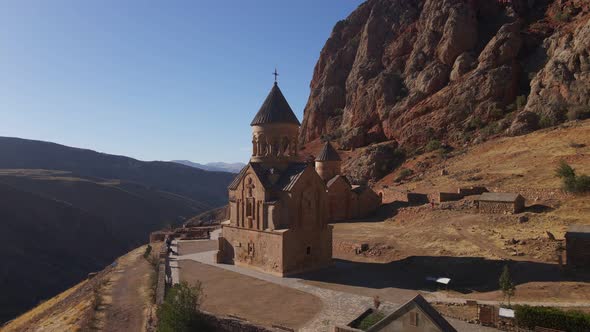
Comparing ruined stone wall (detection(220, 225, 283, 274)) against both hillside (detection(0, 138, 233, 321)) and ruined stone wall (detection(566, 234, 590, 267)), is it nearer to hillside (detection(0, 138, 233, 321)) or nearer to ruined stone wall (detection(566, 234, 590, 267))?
ruined stone wall (detection(566, 234, 590, 267))

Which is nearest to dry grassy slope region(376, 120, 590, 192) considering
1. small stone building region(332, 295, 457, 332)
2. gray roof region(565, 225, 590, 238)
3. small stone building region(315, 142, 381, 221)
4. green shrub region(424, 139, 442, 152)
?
small stone building region(315, 142, 381, 221)

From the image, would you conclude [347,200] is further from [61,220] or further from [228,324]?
[61,220]

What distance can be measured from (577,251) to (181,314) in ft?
57.2

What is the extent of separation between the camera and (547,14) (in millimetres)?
54031

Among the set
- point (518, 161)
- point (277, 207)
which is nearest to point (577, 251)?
point (277, 207)

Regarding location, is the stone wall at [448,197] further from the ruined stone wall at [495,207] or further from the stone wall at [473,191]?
the ruined stone wall at [495,207]

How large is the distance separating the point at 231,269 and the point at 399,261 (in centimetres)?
994

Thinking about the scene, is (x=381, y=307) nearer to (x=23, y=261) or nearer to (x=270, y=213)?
(x=270, y=213)

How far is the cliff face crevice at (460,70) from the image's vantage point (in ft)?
142

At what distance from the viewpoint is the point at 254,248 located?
23188 millimetres

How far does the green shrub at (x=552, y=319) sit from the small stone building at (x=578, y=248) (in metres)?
6.48

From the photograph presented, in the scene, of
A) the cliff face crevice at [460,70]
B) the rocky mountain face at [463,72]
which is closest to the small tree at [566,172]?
the rocky mountain face at [463,72]

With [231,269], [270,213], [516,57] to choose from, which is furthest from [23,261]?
[516,57]

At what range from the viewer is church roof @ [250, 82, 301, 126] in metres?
24.7
